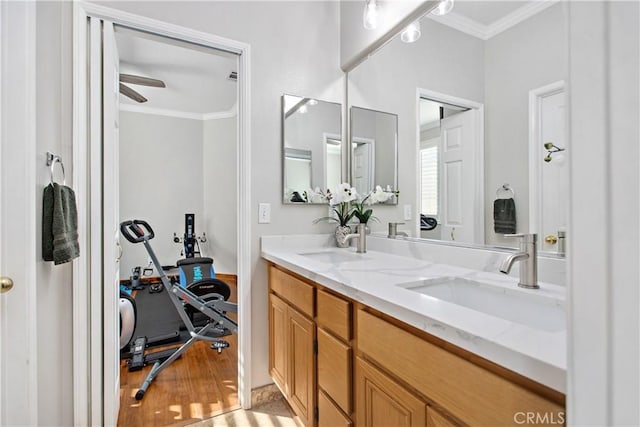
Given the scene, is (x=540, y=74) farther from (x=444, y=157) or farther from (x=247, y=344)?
(x=247, y=344)

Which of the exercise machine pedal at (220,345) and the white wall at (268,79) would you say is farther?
the exercise machine pedal at (220,345)

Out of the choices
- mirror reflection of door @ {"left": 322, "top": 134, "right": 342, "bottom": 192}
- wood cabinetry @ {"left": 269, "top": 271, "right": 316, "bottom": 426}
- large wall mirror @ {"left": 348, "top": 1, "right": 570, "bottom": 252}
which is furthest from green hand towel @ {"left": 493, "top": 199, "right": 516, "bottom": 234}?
mirror reflection of door @ {"left": 322, "top": 134, "right": 342, "bottom": 192}

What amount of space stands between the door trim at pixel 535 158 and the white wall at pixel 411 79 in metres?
0.24

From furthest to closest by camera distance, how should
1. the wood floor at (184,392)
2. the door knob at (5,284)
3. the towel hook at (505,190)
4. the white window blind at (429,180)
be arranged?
1. the wood floor at (184,392)
2. the white window blind at (429,180)
3. the towel hook at (505,190)
4. the door knob at (5,284)

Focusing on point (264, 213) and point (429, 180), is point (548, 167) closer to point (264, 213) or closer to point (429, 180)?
point (429, 180)

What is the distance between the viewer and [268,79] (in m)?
1.89


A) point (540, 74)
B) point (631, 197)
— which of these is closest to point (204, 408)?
point (631, 197)

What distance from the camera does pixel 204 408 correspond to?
1795mm

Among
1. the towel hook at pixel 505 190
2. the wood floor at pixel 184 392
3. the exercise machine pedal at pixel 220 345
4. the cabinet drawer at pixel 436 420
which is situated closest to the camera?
the cabinet drawer at pixel 436 420

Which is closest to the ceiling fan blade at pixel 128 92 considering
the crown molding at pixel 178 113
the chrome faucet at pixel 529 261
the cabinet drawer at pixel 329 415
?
the crown molding at pixel 178 113

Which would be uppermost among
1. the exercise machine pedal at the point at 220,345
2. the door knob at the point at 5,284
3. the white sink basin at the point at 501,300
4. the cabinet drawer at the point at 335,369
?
the door knob at the point at 5,284

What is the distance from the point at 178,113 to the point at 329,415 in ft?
16.9

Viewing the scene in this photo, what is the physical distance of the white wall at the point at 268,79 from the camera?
5.98 feet

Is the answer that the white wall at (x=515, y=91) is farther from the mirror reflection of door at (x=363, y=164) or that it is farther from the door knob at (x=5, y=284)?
the door knob at (x=5, y=284)
